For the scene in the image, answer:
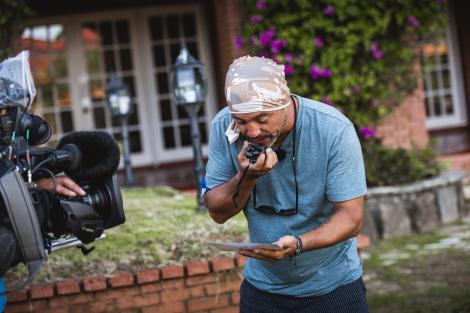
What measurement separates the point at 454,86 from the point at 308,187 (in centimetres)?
1062

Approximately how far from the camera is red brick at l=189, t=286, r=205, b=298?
4.16 meters

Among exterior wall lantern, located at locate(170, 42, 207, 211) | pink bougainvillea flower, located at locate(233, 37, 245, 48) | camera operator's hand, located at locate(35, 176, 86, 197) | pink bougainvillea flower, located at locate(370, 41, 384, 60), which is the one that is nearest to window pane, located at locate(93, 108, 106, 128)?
pink bougainvillea flower, located at locate(233, 37, 245, 48)

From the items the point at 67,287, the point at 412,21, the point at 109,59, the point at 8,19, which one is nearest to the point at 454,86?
the point at 412,21

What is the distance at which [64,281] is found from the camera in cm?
405

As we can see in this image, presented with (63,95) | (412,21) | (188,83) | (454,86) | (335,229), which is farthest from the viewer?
(454,86)

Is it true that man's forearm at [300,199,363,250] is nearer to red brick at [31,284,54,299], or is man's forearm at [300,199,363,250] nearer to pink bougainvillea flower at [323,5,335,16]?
red brick at [31,284,54,299]

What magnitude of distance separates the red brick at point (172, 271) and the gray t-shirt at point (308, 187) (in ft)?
4.54

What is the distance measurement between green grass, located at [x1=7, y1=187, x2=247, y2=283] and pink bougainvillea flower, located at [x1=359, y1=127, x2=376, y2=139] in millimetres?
4254

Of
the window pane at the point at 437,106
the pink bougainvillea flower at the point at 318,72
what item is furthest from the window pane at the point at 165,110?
the window pane at the point at 437,106

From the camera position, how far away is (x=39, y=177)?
2715 mm

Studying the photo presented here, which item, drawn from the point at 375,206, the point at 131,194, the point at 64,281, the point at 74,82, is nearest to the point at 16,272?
the point at 64,281

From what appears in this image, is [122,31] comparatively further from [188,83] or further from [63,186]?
[63,186]

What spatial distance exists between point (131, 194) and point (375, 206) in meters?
2.54

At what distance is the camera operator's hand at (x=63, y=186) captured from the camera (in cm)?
270
